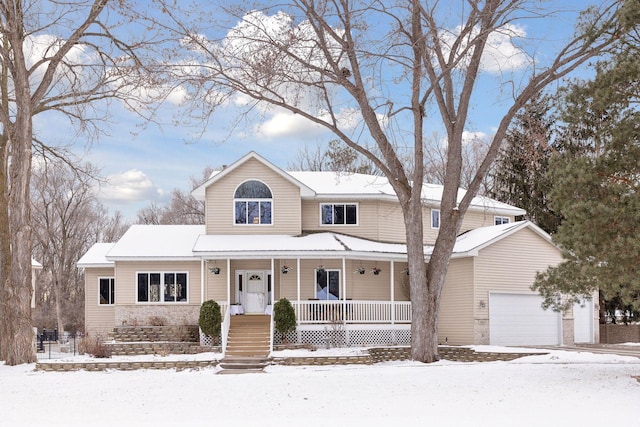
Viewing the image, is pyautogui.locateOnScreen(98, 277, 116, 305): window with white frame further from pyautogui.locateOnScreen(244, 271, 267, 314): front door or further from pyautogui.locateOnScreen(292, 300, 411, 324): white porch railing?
pyautogui.locateOnScreen(292, 300, 411, 324): white porch railing

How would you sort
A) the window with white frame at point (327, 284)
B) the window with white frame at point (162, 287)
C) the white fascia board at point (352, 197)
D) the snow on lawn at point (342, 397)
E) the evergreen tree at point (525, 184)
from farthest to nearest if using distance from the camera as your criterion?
the evergreen tree at point (525, 184) → the white fascia board at point (352, 197) → the window with white frame at point (162, 287) → the window with white frame at point (327, 284) → the snow on lawn at point (342, 397)

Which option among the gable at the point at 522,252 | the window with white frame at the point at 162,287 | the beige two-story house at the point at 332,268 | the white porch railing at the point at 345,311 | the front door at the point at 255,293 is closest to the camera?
the white porch railing at the point at 345,311

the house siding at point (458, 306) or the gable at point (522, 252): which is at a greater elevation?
the gable at point (522, 252)

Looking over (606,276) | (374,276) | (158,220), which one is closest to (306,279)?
(374,276)

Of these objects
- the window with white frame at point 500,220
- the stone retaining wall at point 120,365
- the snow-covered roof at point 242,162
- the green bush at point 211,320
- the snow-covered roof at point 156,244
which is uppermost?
the snow-covered roof at point 242,162

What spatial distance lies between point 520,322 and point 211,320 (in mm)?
11509

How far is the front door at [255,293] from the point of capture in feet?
Result: 90.5

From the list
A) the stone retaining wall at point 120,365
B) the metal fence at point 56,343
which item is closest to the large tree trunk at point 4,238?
the stone retaining wall at point 120,365

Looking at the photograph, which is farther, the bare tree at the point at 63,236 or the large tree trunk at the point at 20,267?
the bare tree at the point at 63,236

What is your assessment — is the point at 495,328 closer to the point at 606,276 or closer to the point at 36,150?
the point at 606,276

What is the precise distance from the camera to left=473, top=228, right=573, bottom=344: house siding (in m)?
26.7

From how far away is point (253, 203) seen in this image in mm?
27984

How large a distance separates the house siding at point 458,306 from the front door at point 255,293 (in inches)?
266

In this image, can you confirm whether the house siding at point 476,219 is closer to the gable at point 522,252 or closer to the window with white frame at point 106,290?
the gable at point 522,252
